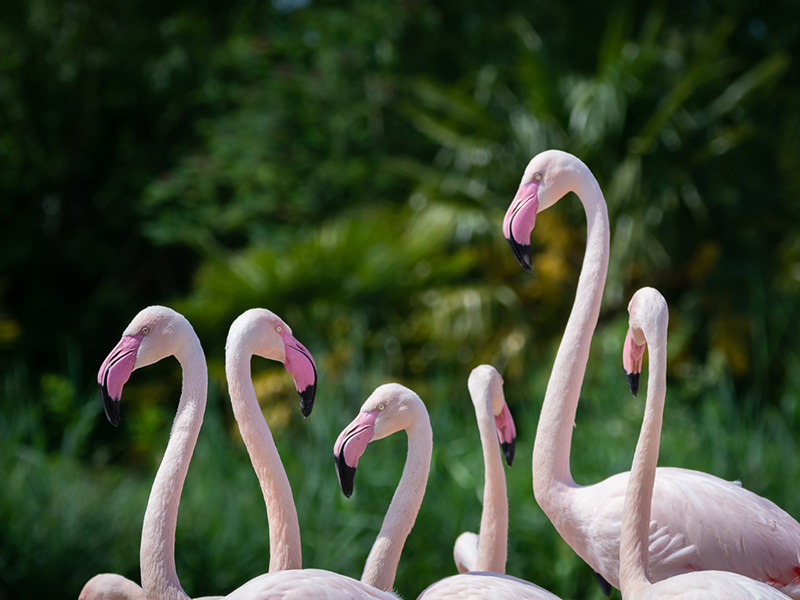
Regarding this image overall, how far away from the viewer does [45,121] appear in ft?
38.6

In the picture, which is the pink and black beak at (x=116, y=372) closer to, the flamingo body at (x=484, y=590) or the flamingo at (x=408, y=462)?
the flamingo at (x=408, y=462)

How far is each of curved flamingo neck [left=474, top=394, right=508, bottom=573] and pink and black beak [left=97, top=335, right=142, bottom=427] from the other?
44.7 inches

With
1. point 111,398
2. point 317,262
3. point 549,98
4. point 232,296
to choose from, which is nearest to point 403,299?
point 317,262

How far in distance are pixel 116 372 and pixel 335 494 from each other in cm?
282

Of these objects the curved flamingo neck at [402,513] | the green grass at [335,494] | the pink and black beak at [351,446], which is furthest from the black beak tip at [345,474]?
the green grass at [335,494]

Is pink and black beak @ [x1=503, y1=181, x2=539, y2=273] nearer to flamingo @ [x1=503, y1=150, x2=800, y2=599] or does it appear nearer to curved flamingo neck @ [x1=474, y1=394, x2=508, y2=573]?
flamingo @ [x1=503, y1=150, x2=800, y2=599]

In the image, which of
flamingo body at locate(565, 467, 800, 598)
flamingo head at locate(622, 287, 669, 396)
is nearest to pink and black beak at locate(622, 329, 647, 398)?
flamingo head at locate(622, 287, 669, 396)

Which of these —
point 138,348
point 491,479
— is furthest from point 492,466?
point 138,348

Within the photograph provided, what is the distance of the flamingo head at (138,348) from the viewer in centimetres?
247

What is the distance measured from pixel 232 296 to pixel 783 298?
15.0 feet

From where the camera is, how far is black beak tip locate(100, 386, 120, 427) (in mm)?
2436

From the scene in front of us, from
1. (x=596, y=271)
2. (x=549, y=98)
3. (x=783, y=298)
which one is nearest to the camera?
(x=596, y=271)

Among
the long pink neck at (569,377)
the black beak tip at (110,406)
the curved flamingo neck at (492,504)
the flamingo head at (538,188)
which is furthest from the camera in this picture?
the curved flamingo neck at (492,504)

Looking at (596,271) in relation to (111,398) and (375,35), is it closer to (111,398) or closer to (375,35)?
(111,398)
